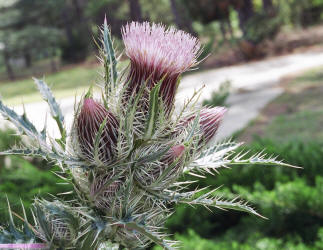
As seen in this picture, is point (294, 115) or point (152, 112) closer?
point (152, 112)

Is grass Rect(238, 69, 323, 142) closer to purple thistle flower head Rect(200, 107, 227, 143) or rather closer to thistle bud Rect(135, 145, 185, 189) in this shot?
purple thistle flower head Rect(200, 107, 227, 143)

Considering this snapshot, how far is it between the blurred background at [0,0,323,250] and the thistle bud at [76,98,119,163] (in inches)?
3.0

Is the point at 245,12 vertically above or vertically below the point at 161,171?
below

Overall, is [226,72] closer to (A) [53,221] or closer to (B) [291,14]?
(B) [291,14]

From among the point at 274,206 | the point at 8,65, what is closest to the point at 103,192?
the point at 274,206

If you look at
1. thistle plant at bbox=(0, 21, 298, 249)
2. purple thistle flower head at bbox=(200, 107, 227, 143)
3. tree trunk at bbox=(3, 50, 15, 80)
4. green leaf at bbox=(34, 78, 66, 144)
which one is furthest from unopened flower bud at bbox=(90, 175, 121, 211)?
tree trunk at bbox=(3, 50, 15, 80)

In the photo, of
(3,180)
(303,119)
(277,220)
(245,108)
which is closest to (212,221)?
(277,220)

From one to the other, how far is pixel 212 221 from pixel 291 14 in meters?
22.5

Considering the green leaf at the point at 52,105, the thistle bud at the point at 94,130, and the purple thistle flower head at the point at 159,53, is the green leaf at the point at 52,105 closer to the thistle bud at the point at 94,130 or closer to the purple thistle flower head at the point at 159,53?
the thistle bud at the point at 94,130

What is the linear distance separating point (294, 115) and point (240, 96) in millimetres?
2806

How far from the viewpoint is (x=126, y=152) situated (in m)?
0.89

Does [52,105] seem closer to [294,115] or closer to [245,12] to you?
[294,115]

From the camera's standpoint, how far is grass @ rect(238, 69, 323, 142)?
7203 millimetres

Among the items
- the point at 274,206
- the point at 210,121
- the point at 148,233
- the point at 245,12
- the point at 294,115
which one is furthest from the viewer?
the point at 245,12
